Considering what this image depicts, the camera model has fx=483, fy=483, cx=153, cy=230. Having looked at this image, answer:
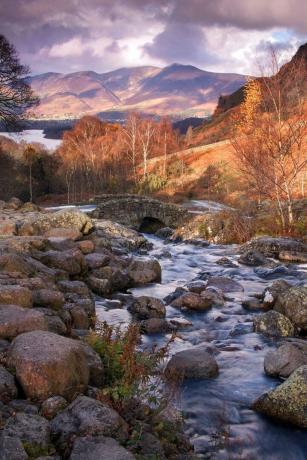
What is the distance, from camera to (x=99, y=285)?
14.1m

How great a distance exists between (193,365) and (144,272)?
7802 millimetres

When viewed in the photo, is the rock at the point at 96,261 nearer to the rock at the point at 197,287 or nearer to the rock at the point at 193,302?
the rock at the point at 197,287

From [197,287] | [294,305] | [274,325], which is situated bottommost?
[197,287]

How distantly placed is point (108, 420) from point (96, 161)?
6429cm

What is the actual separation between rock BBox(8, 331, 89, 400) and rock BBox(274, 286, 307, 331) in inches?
253

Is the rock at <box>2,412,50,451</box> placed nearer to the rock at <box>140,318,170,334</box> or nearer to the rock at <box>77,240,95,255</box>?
the rock at <box>140,318,170,334</box>

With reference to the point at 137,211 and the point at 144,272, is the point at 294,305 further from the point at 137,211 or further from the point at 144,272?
the point at 137,211

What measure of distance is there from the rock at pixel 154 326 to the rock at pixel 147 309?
2.66 feet

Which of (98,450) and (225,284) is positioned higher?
(98,450)

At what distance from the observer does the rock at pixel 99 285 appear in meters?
14.1

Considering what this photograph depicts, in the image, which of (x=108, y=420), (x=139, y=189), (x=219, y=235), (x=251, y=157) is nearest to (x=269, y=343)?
(x=108, y=420)

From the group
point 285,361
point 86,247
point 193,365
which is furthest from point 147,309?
point 86,247

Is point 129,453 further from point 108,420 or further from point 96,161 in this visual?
point 96,161

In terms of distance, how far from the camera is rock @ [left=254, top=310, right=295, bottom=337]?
1079 cm
